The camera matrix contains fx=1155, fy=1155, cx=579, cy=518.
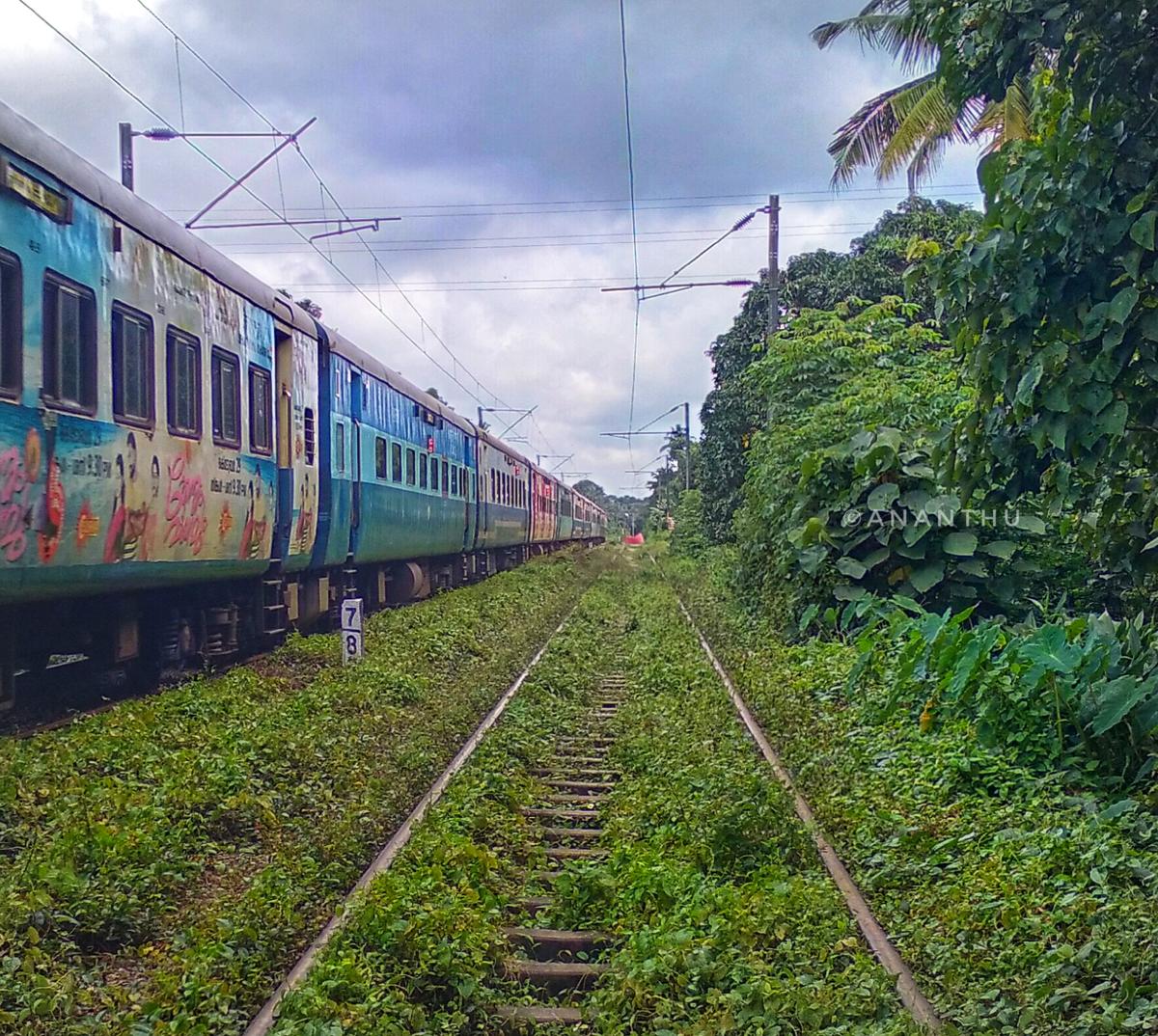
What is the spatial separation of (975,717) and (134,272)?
243 inches

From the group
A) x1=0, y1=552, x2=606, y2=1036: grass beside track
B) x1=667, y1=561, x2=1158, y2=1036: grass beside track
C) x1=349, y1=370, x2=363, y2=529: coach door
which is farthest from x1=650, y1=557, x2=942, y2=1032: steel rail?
x1=349, y1=370, x2=363, y2=529: coach door

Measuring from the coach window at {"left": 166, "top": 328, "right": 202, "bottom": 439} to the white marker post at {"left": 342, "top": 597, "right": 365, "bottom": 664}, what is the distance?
8.34ft

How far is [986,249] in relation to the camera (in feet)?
16.6

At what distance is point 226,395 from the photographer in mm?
9695

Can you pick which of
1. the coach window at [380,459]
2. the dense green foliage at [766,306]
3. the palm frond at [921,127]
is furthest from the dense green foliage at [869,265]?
the coach window at [380,459]

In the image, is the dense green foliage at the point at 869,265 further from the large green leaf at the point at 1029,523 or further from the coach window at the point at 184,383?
the coach window at the point at 184,383

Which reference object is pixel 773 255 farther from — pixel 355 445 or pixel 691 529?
pixel 691 529

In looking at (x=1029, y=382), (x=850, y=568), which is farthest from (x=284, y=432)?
(x=1029, y=382)

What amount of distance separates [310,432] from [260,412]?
1.70 m

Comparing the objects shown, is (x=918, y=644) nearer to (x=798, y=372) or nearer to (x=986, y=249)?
(x=986, y=249)

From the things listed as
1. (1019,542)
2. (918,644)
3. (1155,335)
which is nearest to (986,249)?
(1155,335)

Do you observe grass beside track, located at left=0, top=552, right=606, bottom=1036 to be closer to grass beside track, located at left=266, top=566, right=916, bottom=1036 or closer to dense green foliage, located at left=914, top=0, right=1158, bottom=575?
grass beside track, located at left=266, top=566, right=916, bottom=1036

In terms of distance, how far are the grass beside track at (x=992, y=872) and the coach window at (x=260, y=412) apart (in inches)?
215

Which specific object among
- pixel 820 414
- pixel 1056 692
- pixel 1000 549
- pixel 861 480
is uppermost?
pixel 820 414
